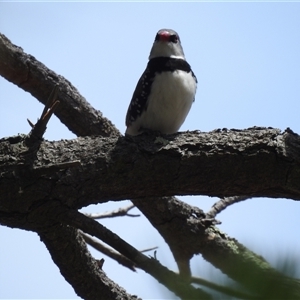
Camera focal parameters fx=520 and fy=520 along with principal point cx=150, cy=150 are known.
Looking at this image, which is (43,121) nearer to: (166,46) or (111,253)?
(166,46)

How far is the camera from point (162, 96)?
3.46 meters

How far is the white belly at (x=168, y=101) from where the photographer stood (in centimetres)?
347

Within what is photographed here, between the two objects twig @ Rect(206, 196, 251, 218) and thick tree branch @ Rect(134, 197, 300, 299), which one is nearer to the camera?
thick tree branch @ Rect(134, 197, 300, 299)

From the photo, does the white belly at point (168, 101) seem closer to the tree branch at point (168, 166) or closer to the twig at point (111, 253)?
the tree branch at point (168, 166)

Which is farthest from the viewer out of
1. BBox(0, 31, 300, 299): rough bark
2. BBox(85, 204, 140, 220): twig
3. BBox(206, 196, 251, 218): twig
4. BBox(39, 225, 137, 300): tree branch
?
BBox(85, 204, 140, 220): twig

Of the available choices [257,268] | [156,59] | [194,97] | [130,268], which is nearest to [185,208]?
[130,268]

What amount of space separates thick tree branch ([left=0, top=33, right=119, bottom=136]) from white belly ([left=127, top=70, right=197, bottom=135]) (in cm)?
63

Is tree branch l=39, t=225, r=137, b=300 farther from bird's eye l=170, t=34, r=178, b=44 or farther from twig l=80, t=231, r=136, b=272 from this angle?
bird's eye l=170, t=34, r=178, b=44

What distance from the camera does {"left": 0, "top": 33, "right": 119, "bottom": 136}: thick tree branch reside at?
3.99 metres

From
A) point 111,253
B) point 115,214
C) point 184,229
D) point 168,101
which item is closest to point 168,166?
point 168,101

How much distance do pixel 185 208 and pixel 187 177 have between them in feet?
5.34

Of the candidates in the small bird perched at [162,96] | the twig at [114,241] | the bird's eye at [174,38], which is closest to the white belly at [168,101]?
the small bird perched at [162,96]

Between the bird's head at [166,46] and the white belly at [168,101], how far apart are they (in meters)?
0.35

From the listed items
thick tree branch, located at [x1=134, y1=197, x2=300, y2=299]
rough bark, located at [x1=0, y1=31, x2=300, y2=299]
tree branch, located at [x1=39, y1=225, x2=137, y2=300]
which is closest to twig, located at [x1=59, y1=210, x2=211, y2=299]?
rough bark, located at [x1=0, y1=31, x2=300, y2=299]
